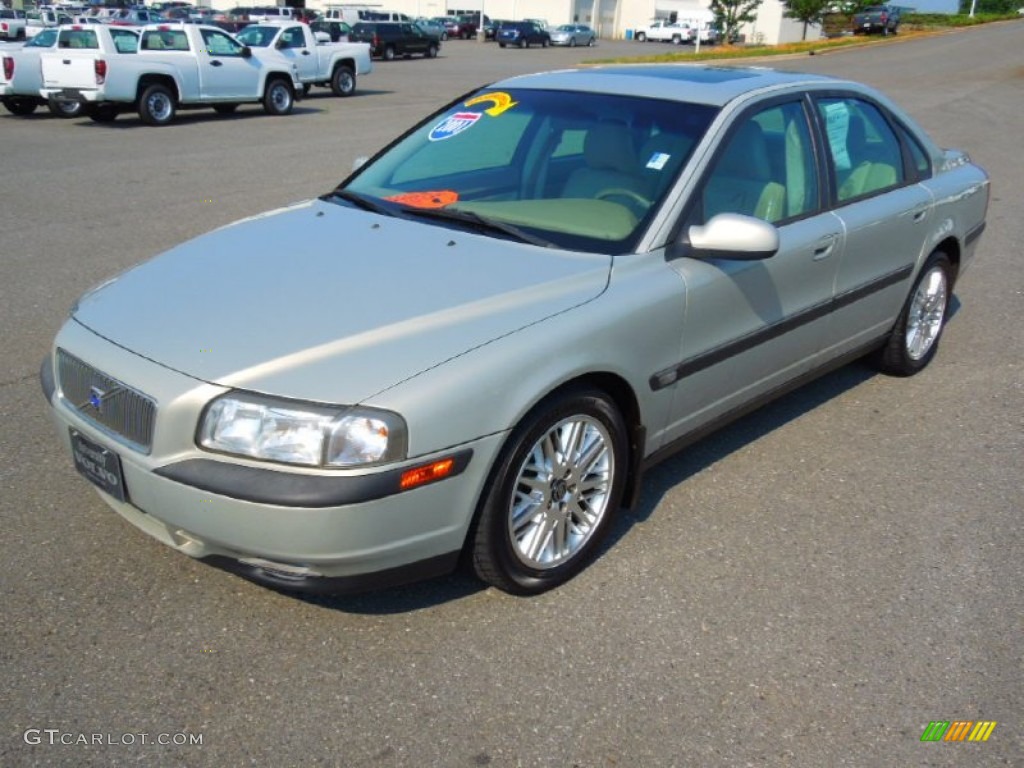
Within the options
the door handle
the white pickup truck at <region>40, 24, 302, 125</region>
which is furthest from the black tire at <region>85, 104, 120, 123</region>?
the door handle

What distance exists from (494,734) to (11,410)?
3065 millimetres

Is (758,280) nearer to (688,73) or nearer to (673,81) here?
(673,81)

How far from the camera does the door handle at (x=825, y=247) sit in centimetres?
423

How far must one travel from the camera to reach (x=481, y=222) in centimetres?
378

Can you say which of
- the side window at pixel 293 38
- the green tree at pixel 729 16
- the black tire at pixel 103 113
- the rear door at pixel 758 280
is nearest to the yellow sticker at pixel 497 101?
the rear door at pixel 758 280

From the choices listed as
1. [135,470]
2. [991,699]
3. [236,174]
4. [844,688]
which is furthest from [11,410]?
[236,174]

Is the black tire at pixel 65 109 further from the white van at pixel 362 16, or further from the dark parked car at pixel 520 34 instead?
the dark parked car at pixel 520 34

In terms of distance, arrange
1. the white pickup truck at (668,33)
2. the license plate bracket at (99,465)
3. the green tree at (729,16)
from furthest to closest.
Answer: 1. the white pickup truck at (668,33)
2. the green tree at (729,16)
3. the license plate bracket at (99,465)

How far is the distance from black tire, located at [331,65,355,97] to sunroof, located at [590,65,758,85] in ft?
64.9

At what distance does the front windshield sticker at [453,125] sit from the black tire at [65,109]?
1517cm

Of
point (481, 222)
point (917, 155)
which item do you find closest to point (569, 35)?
point (917, 155)

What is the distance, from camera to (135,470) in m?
2.89

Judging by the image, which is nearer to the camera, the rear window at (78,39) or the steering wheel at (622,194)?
the steering wheel at (622,194)

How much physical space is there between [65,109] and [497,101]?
15991mm
